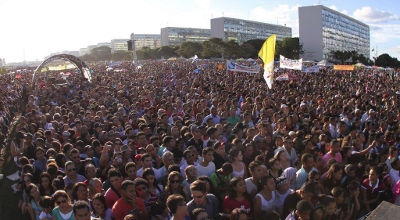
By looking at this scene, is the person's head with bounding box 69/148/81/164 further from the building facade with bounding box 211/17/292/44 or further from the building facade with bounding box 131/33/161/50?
the building facade with bounding box 131/33/161/50

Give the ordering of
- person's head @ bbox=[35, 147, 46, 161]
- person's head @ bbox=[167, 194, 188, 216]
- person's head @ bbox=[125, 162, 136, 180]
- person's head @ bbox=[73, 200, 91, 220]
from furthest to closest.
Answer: person's head @ bbox=[35, 147, 46, 161] → person's head @ bbox=[125, 162, 136, 180] → person's head @ bbox=[73, 200, 91, 220] → person's head @ bbox=[167, 194, 188, 216]

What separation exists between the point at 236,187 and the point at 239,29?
146266 mm

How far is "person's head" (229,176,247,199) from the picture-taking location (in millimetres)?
3775

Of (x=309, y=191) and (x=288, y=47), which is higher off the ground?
(x=288, y=47)

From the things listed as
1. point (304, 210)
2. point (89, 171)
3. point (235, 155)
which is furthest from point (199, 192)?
point (89, 171)

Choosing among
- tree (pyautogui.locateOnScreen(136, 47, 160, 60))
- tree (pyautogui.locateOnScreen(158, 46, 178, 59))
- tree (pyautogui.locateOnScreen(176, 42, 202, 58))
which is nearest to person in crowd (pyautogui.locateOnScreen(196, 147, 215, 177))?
tree (pyautogui.locateOnScreen(176, 42, 202, 58))

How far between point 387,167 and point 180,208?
3287 mm

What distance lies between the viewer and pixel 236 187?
149 inches

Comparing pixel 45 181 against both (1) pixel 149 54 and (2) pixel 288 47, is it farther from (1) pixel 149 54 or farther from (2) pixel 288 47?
(1) pixel 149 54

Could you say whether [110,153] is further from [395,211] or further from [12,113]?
[12,113]

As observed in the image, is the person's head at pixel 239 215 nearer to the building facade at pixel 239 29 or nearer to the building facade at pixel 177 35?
the building facade at pixel 239 29

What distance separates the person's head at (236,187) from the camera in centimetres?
378

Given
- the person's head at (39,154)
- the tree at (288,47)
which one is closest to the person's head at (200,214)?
the person's head at (39,154)

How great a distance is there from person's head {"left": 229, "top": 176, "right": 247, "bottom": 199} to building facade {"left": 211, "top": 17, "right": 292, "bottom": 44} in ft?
417
